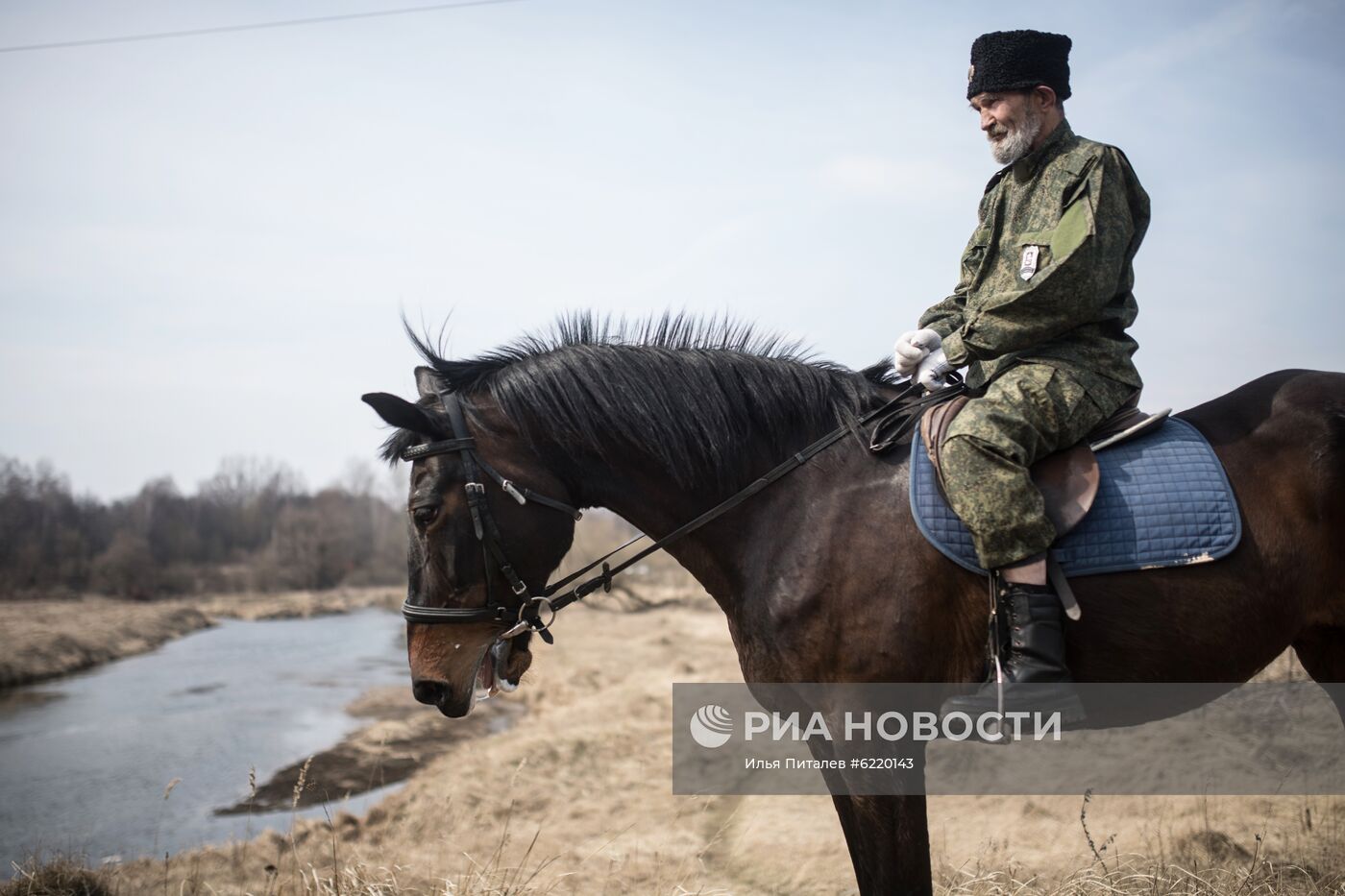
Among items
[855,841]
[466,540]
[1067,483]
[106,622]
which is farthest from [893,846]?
[106,622]

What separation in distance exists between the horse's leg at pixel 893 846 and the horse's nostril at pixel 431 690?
149 cm

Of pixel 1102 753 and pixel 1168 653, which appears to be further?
pixel 1102 753

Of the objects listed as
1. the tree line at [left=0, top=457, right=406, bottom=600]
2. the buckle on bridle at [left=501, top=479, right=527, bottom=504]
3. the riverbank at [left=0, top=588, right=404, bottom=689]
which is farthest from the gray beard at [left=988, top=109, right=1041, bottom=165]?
the tree line at [left=0, top=457, right=406, bottom=600]

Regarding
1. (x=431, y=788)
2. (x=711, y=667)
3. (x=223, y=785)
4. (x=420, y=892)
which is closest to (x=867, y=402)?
(x=420, y=892)

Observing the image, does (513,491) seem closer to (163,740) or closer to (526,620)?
(526,620)

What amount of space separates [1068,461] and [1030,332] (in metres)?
0.46

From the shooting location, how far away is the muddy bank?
10359 mm

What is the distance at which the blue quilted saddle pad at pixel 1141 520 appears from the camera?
2.77m

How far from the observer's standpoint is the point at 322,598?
162ft

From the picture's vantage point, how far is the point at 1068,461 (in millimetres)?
2891

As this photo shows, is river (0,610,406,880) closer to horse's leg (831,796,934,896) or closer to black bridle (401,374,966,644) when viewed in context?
black bridle (401,374,966,644)

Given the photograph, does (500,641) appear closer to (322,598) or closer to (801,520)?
(801,520)

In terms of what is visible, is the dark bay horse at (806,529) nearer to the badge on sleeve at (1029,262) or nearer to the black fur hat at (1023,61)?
the badge on sleeve at (1029,262)

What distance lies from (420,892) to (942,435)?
148 inches
